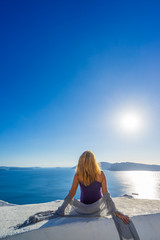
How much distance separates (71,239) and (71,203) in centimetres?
52

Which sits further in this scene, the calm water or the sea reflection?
the sea reflection

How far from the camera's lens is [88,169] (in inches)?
101

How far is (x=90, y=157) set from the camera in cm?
262

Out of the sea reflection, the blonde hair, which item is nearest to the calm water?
the sea reflection

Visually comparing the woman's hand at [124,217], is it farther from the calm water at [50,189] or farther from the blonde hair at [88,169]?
the calm water at [50,189]

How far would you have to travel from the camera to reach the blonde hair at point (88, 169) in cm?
254

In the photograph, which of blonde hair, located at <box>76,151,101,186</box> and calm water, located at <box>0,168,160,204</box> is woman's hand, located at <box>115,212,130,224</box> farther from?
calm water, located at <box>0,168,160,204</box>

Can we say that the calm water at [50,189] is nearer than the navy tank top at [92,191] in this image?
No

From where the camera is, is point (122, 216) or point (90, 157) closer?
point (122, 216)

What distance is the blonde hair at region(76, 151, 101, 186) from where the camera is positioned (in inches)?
100

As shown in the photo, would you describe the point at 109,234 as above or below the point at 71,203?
below

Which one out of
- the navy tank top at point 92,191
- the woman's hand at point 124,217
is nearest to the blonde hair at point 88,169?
the navy tank top at point 92,191

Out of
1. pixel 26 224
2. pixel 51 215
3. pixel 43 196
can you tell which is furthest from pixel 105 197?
pixel 43 196

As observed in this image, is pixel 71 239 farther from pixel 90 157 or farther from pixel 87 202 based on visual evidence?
pixel 90 157
